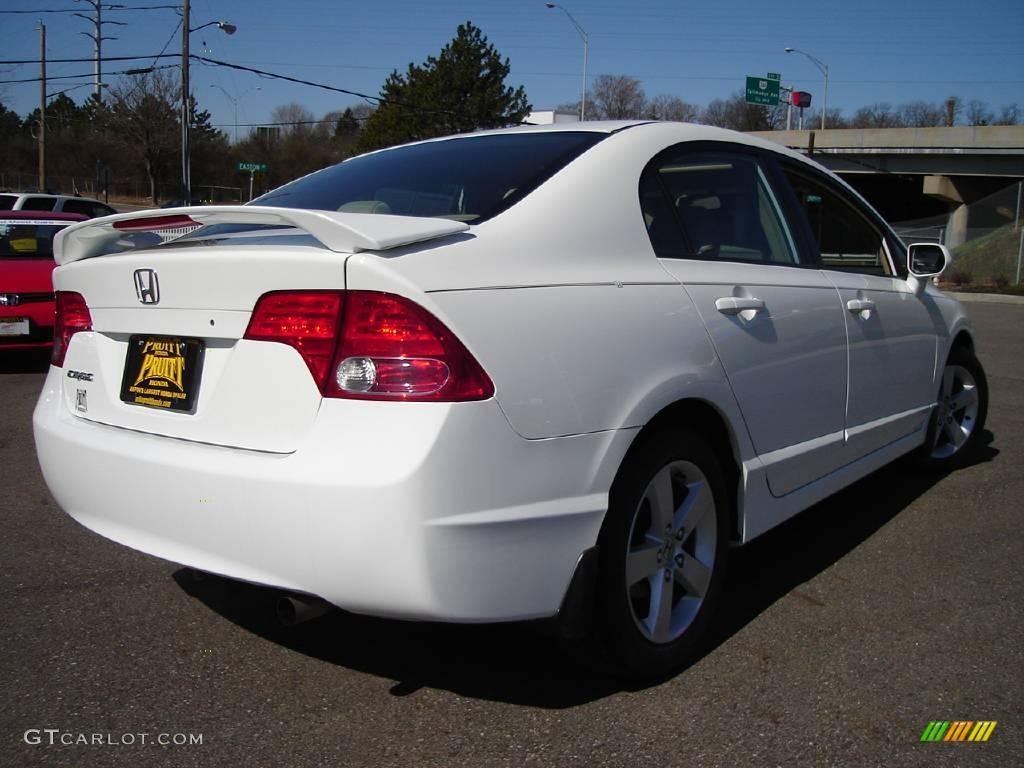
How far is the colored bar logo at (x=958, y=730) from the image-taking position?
96.8 inches

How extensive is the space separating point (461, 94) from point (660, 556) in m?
48.6

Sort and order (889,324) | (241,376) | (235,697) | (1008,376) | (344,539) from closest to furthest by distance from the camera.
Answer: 1. (344,539)
2. (241,376)
3. (235,697)
4. (889,324)
5. (1008,376)

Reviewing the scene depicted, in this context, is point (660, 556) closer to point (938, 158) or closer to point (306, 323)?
point (306, 323)

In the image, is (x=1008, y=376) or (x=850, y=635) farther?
(x=1008, y=376)

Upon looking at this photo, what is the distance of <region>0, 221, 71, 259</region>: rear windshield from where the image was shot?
29.5ft

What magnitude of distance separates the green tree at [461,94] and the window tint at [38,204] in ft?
105

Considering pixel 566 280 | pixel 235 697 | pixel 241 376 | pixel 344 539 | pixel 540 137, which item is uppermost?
pixel 540 137

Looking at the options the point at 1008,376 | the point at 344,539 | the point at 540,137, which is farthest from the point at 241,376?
the point at 1008,376

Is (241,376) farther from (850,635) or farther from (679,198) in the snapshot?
(850,635)

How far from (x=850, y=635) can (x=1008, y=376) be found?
714 centimetres

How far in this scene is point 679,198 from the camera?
3.07 meters

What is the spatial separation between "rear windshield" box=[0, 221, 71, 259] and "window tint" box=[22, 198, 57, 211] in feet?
26.5

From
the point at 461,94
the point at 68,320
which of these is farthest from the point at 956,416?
the point at 461,94

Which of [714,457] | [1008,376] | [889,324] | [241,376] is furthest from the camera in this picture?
[1008,376]
